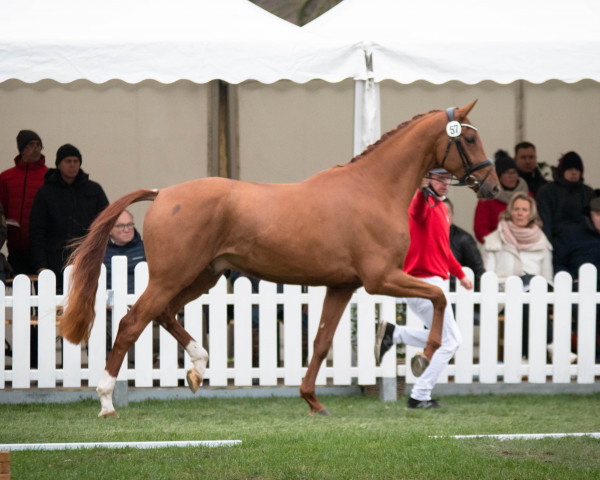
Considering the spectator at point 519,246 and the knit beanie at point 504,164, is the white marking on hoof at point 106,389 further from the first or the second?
the knit beanie at point 504,164

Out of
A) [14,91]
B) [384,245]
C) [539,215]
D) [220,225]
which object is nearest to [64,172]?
[14,91]

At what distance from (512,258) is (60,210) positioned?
4251mm

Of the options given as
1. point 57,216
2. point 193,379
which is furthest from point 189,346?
point 57,216

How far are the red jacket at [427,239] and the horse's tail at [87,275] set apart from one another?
6.39ft

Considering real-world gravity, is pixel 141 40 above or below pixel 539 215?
above

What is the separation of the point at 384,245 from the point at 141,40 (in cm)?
277

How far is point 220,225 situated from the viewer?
6871mm

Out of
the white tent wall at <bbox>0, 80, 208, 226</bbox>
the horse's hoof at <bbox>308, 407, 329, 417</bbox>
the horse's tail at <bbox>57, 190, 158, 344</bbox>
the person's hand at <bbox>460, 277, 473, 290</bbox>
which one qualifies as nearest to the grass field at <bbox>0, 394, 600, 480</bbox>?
the horse's hoof at <bbox>308, 407, 329, 417</bbox>

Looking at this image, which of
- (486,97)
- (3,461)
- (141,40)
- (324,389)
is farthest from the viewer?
(486,97)

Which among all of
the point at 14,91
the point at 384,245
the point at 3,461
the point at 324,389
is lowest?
the point at 324,389

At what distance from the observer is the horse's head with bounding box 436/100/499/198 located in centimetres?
702

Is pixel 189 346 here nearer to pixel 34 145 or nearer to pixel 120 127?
pixel 34 145

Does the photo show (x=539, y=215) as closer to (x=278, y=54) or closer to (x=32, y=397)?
(x=278, y=54)

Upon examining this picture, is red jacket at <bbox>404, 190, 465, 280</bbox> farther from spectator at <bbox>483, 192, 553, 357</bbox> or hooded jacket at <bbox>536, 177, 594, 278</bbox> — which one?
hooded jacket at <bbox>536, 177, 594, 278</bbox>
